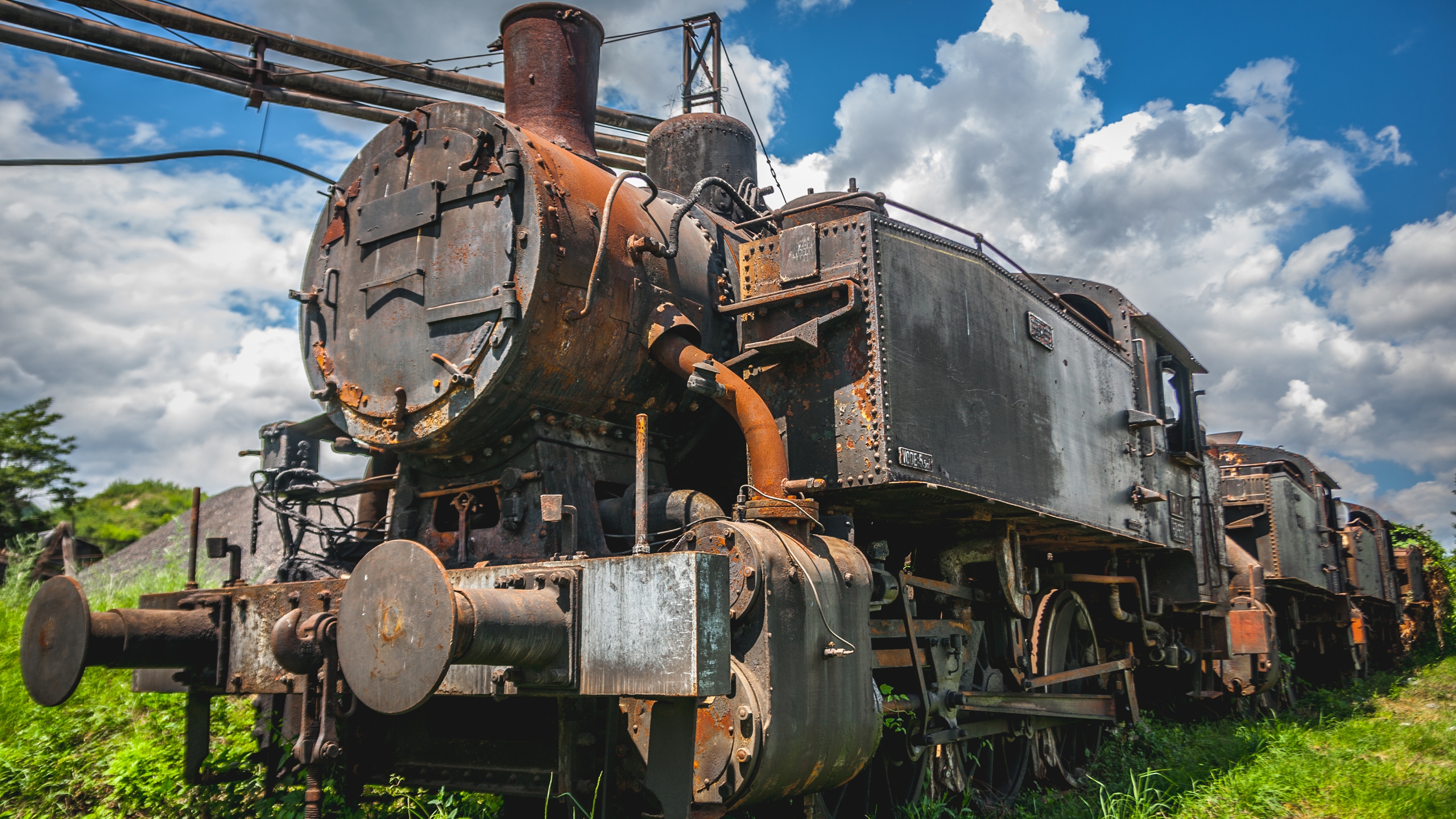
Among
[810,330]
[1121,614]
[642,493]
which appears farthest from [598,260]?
[1121,614]

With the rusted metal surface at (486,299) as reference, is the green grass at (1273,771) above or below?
below

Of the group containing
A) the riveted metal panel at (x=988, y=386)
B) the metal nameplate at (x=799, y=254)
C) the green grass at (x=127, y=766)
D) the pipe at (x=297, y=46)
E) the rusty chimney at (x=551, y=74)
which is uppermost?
the pipe at (x=297, y=46)

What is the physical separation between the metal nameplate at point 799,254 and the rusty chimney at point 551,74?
105 cm

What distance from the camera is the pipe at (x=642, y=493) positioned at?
293 cm

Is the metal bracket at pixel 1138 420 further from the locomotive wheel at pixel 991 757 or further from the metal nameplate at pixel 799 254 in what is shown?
the metal nameplate at pixel 799 254

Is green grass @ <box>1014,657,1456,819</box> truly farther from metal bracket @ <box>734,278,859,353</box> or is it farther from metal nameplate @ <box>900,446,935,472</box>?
metal bracket @ <box>734,278,859,353</box>

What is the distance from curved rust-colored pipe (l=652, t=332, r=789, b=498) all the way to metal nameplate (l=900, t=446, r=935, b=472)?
0.52 metres

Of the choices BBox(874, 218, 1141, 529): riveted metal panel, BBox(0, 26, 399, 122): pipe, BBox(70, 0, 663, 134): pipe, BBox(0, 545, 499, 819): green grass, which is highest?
BBox(70, 0, 663, 134): pipe

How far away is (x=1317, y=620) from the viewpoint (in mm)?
12609

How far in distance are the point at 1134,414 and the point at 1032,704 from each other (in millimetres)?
2117

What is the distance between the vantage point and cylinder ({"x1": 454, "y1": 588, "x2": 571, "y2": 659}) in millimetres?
2572

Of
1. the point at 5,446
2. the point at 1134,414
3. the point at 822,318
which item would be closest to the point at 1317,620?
the point at 1134,414

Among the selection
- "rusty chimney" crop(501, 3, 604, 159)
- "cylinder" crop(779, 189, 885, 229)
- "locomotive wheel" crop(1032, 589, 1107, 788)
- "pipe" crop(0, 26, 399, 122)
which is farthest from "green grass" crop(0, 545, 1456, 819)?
"pipe" crop(0, 26, 399, 122)

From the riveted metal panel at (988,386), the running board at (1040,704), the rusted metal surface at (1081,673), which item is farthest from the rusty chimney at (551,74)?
the rusted metal surface at (1081,673)
